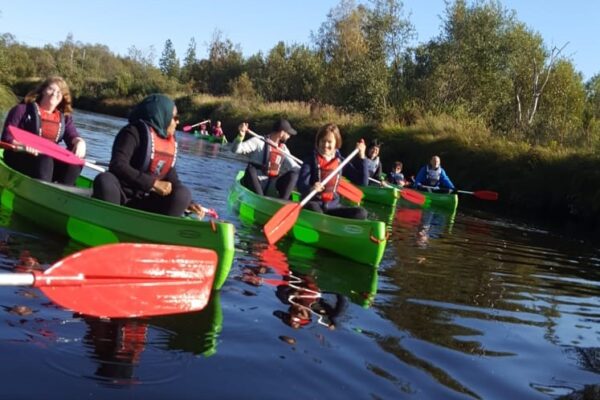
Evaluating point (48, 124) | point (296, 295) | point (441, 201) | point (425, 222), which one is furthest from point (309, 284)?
point (441, 201)

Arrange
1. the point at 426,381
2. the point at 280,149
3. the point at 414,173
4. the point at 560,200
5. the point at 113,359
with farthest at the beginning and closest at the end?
the point at 414,173
the point at 560,200
the point at 280,149
the point at 426,381
the point at 113,359

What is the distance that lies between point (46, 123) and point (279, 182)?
2932 mm

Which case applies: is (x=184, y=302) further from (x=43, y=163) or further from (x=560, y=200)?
(x=560, y=200)

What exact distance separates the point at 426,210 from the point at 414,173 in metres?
7.38

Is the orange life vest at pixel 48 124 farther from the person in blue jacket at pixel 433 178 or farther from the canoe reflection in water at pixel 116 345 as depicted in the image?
the person in blue jacket at pixel 433 178

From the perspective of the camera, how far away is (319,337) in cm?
365

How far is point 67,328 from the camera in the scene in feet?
10.6

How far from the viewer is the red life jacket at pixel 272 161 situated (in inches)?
336

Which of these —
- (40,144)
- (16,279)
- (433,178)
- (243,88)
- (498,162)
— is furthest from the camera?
(243,88)

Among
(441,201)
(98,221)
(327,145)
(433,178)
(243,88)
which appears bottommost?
(98,221)

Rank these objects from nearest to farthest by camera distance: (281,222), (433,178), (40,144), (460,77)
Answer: (40,144), (281,222), (433,178), (460,77)

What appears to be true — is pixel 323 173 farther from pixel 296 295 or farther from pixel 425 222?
pixel 425 222

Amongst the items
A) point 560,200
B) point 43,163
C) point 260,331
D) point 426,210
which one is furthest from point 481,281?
point 560,200

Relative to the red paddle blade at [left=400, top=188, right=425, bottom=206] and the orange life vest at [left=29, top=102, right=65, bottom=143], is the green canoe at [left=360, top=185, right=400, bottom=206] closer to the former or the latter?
the red paddle blade at [left=400, top=188, right=425, bottom=206]
